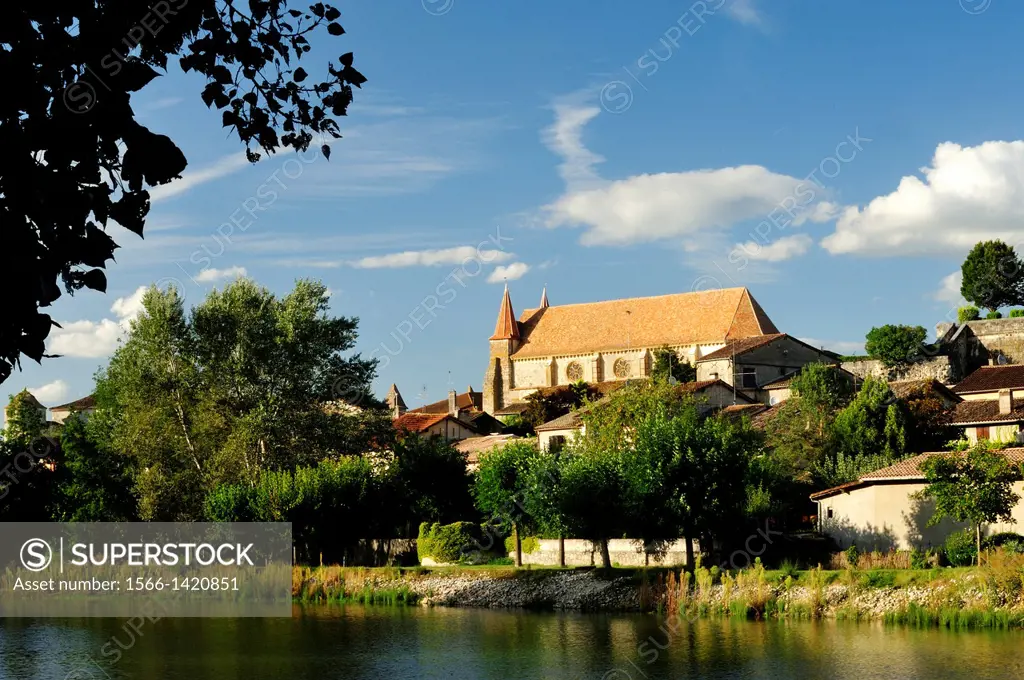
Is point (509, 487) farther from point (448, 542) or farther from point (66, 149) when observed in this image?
point (66, 149)

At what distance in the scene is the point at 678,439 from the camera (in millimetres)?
33625

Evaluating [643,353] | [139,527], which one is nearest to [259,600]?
[139,527]

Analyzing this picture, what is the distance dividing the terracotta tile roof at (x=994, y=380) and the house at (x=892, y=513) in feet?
74.8

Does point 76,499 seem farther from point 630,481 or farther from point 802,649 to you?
point 802,649

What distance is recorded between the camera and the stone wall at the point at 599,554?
3497cm

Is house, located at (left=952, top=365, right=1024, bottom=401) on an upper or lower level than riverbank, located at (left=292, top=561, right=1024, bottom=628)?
upper

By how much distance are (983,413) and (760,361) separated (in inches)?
1117

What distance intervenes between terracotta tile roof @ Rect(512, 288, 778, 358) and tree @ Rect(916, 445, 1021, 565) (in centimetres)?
5879

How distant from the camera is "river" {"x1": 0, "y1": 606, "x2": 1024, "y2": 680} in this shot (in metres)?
21.4

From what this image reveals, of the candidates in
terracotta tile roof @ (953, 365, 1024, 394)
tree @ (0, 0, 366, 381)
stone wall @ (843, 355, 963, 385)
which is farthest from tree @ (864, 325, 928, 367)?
tree @ (0, 0, 366, 381)

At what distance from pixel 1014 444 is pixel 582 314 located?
63545 millimetres

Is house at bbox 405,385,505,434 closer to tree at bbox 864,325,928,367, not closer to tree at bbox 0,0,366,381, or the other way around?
tree at bbox 864,325,928,367

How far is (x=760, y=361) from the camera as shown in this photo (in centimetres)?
7644

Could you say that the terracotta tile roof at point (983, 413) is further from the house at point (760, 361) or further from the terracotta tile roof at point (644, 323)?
the terracotta tile roof at point (644, 323)
